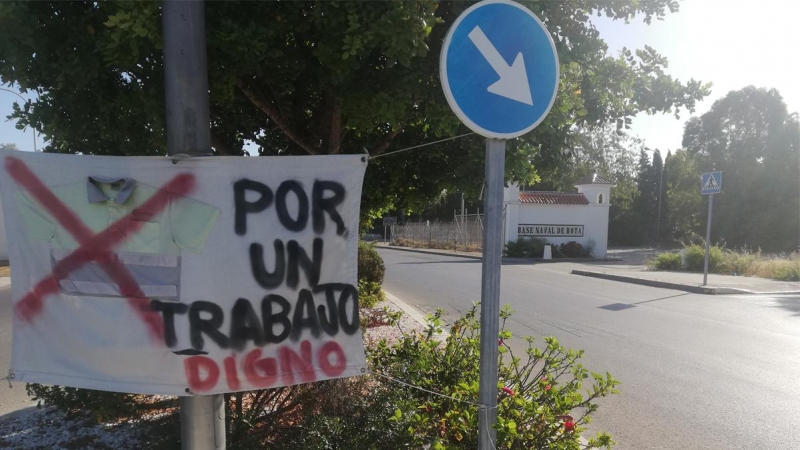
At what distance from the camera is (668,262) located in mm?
22172

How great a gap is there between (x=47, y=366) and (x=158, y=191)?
2.94 ft

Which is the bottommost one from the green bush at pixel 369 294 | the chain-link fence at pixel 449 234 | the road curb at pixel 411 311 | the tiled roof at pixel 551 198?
the chain-link fence at pixel 449 234

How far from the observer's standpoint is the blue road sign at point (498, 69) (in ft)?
7.04

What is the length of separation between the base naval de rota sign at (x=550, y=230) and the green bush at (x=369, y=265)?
70.8 feet

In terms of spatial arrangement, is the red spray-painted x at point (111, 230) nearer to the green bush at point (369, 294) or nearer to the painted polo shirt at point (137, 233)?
the painted polo shirt at point (137, 233)

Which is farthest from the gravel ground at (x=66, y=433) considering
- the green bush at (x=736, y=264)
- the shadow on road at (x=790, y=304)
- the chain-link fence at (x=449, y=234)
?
the chain-link fence at (x=449, y=234)

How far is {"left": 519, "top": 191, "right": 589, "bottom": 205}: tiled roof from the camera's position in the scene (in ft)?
100

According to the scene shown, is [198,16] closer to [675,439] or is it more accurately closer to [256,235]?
[256,235]

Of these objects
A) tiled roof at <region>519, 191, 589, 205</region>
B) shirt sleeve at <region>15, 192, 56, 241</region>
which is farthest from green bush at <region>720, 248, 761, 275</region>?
shirt sleeve at <region>15, 192, 56, 241</region>

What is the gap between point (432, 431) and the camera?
10.5 ft

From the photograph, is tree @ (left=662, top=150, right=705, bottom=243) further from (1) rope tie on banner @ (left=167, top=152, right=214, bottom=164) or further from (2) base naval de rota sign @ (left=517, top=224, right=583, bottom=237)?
(1) rope tie on banner @ (left=167, top=152, right=214, bottom=164)

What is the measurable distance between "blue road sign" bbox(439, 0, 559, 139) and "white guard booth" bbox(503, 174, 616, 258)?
28.6 m

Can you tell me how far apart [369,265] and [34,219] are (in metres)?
7.88

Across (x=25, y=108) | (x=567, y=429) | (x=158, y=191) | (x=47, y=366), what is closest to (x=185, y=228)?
(x=158, y=191)
